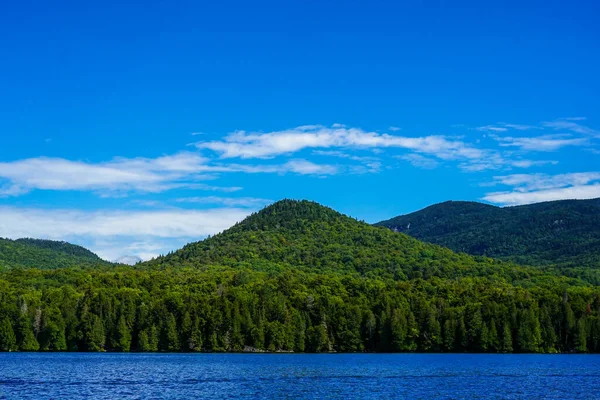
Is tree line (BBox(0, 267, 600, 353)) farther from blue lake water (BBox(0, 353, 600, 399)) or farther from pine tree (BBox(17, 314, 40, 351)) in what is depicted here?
blue lake water (BBox(0, 353, 600, 399))

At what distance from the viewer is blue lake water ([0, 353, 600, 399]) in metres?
76.6

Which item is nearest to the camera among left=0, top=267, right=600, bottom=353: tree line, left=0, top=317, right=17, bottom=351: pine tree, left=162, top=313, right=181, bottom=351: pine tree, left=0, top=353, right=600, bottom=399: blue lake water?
left=0, top=353, right=600, bottom=399: blue lake water

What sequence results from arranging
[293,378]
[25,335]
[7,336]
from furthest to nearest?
[25,335] < [7,336] < [293,378]

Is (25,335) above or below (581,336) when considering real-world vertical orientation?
above

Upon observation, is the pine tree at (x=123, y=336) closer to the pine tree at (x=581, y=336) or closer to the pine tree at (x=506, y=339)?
the pine tree at (x=506, y=339)

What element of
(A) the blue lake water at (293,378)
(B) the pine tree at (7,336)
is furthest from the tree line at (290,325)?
(A) the blue lake water at (293,378)

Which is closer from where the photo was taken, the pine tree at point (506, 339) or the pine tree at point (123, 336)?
the pine tree at point (506, 339)

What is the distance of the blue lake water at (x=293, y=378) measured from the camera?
76.6 metres

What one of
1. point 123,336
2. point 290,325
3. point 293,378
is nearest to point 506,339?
point 290,325

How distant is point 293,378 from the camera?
9425 cm

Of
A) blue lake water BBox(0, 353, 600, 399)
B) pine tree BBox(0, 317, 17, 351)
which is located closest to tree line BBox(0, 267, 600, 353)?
pine tree BBox(0, 317, 17, 351)

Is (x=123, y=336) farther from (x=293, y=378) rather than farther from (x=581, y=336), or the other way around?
(x=581, y=336)

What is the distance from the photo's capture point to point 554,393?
7950cm

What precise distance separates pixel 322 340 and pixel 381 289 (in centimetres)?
3049
